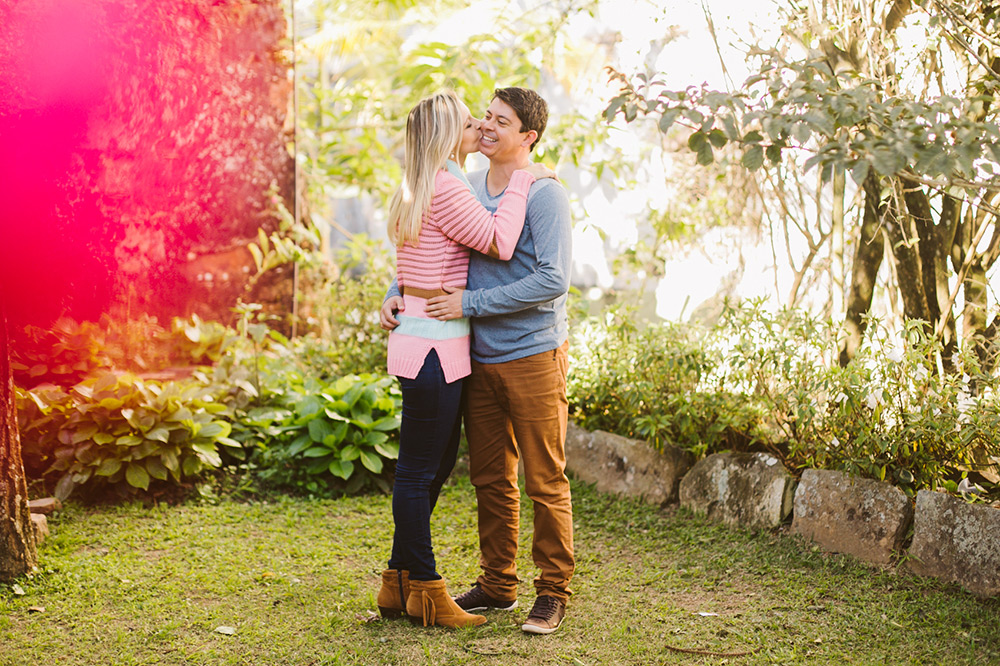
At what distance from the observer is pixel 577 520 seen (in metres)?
4.23

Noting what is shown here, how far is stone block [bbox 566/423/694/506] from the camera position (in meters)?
4.25

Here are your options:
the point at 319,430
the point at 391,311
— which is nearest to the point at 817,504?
the point at 391,311

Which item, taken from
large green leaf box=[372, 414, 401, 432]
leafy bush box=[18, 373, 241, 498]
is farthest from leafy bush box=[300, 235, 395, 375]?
leafy bush box=[18, 373, 241, 498]

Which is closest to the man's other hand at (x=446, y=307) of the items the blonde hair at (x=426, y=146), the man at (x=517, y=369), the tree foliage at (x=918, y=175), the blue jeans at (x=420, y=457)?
the man at (x=517, y=369)

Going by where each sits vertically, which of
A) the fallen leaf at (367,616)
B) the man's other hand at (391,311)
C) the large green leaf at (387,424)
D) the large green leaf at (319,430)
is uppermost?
the man's other hand at (391,311)

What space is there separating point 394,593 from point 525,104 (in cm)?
187

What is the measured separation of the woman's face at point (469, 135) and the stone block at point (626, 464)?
6.74 ft

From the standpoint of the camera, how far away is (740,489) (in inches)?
154

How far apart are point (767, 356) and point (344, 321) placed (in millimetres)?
3176

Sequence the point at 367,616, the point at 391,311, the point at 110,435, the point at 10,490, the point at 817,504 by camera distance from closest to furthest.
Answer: the point at 391,311 → the point at 367,616 → the point at 10,490 → the point at 817,504 → the point at 110,435

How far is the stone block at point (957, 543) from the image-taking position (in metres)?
3.04

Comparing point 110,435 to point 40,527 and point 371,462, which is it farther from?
point 371,462

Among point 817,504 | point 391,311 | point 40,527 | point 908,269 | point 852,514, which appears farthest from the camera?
point 908,269

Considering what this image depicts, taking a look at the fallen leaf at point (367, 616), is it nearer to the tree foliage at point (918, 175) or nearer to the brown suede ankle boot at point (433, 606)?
the brown suede ankle boot at point (433, 606)
